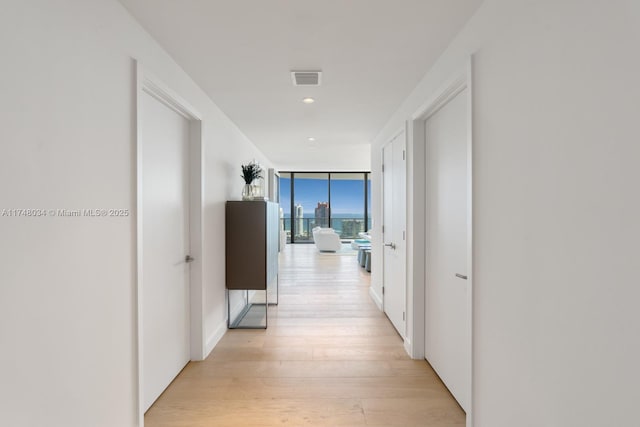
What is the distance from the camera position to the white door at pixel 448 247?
2.01 meters

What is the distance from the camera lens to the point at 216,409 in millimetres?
2051

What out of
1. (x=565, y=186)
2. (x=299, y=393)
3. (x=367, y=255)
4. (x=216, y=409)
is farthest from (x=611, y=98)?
(x=367, y=255)

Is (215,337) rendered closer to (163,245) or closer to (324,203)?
(163,245)

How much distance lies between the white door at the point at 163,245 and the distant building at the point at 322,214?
8964 mm

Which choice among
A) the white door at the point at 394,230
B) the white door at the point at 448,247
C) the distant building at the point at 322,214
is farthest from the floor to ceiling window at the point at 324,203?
the white door at the point at 448,247

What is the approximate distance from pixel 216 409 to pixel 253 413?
10.6 inches

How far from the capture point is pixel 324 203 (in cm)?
1158

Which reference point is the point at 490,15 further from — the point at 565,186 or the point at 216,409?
the point at 216,409

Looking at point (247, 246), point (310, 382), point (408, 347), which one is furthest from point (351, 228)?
point (310, 382)

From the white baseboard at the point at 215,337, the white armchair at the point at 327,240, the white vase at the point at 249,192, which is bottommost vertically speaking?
the white baseboard at the point at 215,337

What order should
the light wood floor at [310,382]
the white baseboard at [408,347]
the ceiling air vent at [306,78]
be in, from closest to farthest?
the light wood floor at [310,382] → the ceiling air vent at [306,78] → the white baseboard at [408,347]

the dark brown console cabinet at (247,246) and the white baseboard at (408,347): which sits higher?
the dark brown console cabinet at (247,246)

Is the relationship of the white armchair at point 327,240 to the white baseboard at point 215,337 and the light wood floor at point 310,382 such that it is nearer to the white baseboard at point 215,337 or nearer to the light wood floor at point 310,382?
the light wood floor at point 310,382

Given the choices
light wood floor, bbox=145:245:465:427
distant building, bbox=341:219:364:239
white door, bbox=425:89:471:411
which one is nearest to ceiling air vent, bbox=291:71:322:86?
white door, bbox=425:89:471:411
